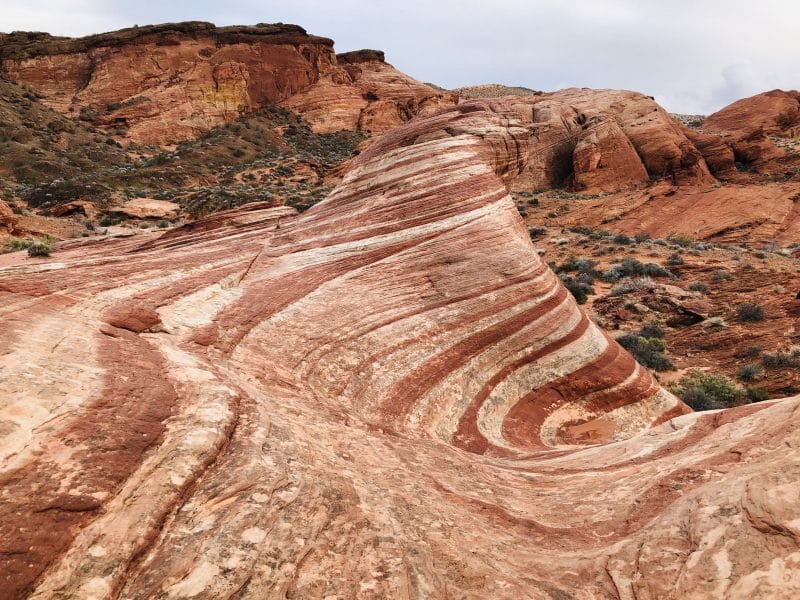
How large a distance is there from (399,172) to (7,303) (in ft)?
28.8

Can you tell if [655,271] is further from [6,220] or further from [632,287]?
[6,220]

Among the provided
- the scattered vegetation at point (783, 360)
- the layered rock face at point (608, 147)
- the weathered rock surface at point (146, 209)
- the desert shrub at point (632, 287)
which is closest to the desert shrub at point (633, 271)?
the desert shrub at point (632, 287)

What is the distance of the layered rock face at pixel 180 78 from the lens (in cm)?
5597

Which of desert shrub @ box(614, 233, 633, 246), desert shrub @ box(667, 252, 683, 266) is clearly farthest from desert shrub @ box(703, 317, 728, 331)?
desert shrub @ box(614, 233, 633, 246)

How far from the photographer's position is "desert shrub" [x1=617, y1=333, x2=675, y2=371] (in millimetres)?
14938

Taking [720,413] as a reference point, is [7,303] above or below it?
above

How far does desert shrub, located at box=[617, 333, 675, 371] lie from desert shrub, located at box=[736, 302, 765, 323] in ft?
11.7

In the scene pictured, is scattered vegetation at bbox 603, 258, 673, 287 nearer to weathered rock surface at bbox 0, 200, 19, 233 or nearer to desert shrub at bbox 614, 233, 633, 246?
desert shrub at bbox 614, 233, 633, 246

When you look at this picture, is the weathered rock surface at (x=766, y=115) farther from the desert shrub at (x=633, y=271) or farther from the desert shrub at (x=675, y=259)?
the desert shrub at (x=633, y=271)

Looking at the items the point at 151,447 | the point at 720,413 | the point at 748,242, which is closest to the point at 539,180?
the point at 748,242

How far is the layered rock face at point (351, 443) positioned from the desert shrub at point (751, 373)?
6189 mm

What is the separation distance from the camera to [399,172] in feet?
39.9

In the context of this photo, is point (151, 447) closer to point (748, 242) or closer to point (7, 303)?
point (7, 303)

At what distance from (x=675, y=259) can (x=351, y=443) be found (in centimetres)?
2511
